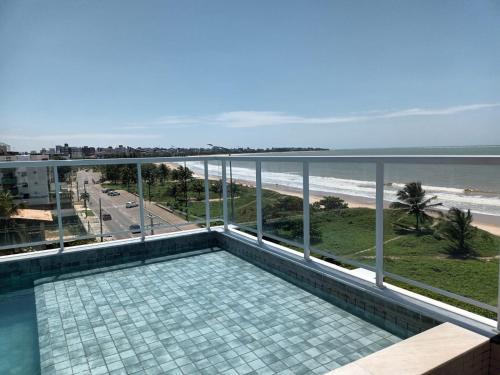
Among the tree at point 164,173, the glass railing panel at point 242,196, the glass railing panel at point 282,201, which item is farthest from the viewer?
the tree at point 164,173

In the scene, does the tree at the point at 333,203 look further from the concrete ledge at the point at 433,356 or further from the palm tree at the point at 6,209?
the palm tree at the point at 6,209

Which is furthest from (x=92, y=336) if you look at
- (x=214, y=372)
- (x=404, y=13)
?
(x=404, y=13)

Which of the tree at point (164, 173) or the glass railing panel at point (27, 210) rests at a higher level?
the tree at point (164, 173)

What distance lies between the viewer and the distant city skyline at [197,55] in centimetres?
1045

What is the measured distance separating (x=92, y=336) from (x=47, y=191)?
107 inches

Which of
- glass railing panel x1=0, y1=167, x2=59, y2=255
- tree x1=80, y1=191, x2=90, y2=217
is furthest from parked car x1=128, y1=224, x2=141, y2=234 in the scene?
glass railing panel x1=0, y1=167, x2=59, y2=255

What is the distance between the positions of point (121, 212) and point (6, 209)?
58.1 inches

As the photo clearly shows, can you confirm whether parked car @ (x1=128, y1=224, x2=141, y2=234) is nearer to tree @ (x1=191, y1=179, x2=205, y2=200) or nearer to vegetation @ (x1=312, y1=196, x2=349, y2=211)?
tree @ (x1=191, y1=179, x2=205, y2=200)

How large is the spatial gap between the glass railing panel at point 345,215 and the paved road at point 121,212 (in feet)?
8.83

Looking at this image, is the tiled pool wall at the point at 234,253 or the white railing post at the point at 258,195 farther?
the white railing post at the point at 258,195

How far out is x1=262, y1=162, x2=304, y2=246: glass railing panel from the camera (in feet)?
13.9

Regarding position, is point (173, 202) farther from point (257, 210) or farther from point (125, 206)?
point (257, 210)

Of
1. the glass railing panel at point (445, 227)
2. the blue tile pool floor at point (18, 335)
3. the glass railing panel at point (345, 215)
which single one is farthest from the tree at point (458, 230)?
the blue tile pool floor at point (18, 335)

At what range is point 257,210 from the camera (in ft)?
16.7
